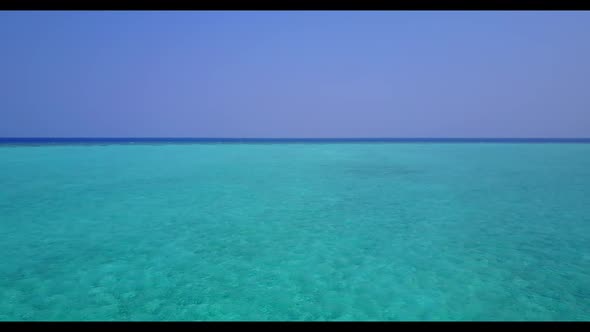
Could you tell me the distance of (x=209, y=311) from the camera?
90.7 inches

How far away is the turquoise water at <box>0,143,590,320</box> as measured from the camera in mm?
2365

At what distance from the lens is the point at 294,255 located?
334 cm

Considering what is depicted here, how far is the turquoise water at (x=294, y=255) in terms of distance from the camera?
2365mm

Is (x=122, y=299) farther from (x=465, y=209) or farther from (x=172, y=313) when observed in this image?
(x=465, y=209)

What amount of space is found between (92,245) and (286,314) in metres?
2.61

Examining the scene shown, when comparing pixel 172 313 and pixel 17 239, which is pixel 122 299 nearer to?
pixel 172 313

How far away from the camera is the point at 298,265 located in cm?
310

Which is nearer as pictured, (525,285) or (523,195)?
(525,285)

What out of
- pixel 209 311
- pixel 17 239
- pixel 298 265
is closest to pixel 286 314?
pixel 209 311
